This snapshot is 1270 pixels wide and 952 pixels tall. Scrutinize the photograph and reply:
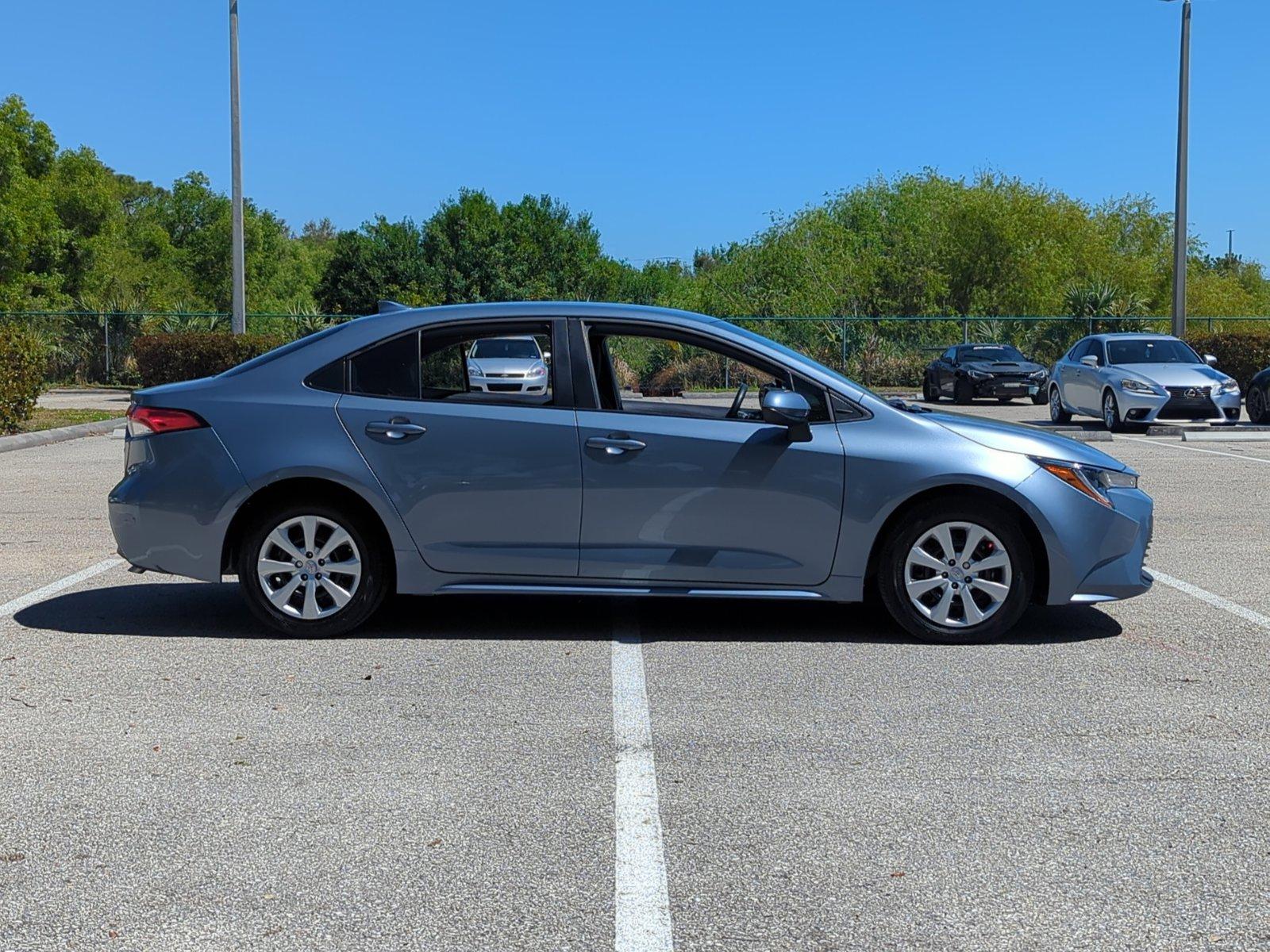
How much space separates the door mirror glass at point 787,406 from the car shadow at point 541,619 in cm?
88

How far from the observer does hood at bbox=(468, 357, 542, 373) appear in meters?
7.09

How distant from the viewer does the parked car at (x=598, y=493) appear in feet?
22.6

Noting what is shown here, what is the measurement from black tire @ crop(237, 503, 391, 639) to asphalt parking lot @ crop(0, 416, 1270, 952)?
0.12 meters

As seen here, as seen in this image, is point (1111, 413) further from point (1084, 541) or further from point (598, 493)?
point (598, 493)

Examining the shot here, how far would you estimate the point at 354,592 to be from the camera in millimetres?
7035

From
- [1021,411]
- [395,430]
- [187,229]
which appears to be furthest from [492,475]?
[187,229]

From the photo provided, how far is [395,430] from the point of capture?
698cm

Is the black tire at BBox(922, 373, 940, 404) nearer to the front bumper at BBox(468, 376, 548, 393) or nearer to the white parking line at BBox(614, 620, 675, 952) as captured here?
the front bumper at BBox(468, 376, 548, 393)

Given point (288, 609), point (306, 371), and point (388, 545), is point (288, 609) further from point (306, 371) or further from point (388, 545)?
point (306, 371)

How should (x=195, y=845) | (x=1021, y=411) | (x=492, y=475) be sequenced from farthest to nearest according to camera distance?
(x=1021, y=411) → (x=492, y=475) → (x=195, y=845)

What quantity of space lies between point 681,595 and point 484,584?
939 mm

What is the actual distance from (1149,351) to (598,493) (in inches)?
695

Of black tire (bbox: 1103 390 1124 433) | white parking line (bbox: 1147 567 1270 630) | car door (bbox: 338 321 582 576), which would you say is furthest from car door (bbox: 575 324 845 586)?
black tire (bbox: 1103 390 1124 433)

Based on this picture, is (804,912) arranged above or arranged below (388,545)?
below
